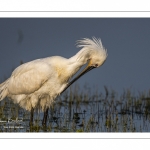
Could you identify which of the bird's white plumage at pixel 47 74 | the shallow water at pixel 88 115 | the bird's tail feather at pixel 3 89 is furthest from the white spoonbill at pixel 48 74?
the shallow water at pixel 88 115

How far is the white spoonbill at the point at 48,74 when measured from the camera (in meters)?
10.0

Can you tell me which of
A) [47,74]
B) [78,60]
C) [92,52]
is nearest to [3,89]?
[47,74]

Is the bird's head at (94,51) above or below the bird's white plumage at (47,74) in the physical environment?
above

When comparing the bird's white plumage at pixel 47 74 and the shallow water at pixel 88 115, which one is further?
the bird's white plumage at pixel 47 74

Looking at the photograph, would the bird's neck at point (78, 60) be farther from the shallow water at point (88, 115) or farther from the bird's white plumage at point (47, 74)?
the shallow water at point (88, 115)

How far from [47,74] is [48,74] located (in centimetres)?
2

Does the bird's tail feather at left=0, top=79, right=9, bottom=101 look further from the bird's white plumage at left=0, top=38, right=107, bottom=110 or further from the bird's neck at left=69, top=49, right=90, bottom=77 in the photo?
the bird's neck at left=69, top=49, right=90, bottom=77

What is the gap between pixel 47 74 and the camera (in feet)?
32.8

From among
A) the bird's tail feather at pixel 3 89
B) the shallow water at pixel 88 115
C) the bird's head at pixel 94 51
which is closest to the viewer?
the shallow water at pixel 88 115

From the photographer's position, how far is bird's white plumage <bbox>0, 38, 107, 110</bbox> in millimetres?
10039

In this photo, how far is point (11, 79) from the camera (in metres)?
10.4
